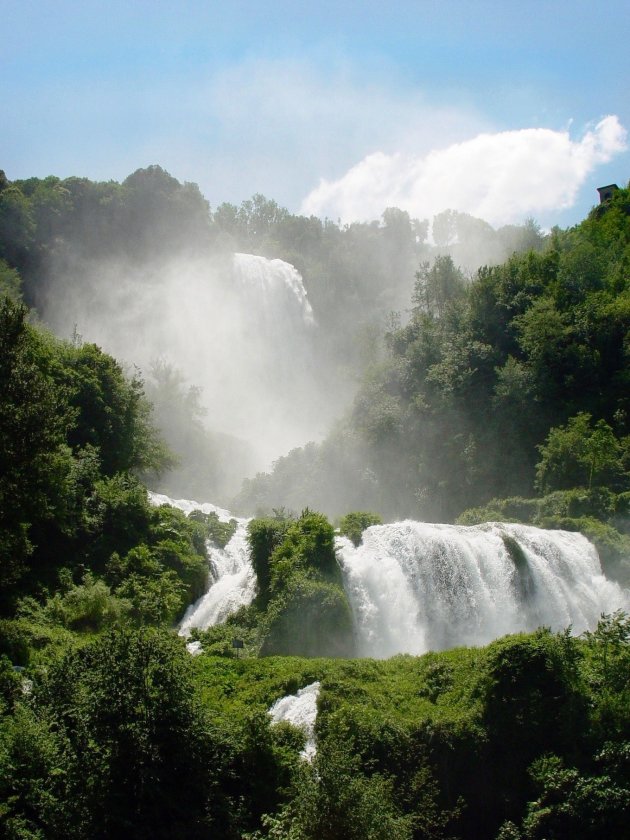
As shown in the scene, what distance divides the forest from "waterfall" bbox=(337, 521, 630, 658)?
1.38 meters

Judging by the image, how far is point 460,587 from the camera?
23781mm

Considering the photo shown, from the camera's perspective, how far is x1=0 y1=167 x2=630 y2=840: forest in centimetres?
1217

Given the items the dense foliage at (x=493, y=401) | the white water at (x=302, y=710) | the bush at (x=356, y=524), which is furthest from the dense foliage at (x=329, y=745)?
the dense foliage at (x=493, y=401)

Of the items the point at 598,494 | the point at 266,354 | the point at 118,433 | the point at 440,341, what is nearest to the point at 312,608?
the point at 118,433

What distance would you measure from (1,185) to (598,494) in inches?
1934

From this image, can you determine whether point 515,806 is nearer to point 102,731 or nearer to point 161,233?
point 102,731

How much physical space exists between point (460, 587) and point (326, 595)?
473cm

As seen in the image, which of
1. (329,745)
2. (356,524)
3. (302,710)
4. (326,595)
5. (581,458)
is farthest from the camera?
(581,458)

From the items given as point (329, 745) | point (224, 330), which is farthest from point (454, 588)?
point (224, 330)

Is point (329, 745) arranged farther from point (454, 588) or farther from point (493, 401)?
point (493, 401)

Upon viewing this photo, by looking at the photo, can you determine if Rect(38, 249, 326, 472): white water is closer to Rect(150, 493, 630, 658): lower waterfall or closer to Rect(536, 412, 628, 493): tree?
Rect(536, 412, 628, 493): tree

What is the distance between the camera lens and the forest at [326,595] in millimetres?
12172

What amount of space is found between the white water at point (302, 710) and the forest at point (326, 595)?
0.29 meters

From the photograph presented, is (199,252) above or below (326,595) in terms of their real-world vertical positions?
above
